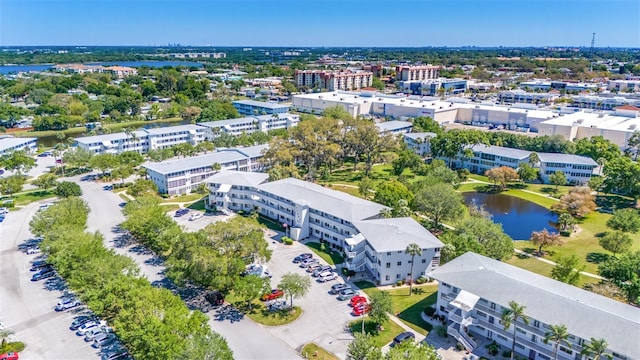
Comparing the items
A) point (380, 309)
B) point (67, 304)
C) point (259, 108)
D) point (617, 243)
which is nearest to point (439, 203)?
point (617, 243)

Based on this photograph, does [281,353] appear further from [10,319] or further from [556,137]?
[556,137]

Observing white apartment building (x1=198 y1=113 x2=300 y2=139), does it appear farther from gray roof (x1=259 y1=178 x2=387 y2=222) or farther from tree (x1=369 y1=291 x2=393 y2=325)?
tree (x1=369 y1=291 x2=393 y2=325)

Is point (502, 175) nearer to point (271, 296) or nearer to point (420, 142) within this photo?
point (420, 142)

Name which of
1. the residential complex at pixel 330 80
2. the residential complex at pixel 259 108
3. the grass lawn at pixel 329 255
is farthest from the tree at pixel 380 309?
the residential complex at pixel 330 80

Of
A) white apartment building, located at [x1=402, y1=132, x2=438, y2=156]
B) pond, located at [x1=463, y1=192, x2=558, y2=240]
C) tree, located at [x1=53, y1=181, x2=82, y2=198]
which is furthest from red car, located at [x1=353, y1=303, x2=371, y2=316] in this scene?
white apartment building, located at [x1=402, y1=132, x2=438, y2=156]

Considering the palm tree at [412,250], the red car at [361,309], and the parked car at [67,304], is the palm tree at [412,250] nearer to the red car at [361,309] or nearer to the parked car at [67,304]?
the red car at [361,309]

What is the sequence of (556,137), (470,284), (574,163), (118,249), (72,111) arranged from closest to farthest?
(470,284)
(118,249)
(574,163)
(556,137)
(72,111)

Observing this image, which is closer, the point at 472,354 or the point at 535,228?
the point at 472,354

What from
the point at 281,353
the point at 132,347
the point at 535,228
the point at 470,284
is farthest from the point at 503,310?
the point at 535,228
